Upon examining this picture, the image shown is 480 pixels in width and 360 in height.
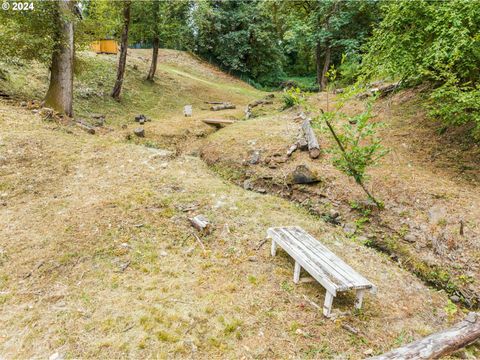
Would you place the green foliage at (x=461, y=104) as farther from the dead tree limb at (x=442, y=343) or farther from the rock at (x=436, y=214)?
the dead tree limb at (x=442, y=343)

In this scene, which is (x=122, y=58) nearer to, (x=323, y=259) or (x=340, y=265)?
(x=323, y=259)

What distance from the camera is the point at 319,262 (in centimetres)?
354

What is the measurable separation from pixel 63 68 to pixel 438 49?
30.4ft

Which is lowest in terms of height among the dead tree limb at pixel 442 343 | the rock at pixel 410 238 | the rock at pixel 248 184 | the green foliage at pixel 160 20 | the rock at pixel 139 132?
the dead tree limb at pixel 442 343

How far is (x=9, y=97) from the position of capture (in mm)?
8742

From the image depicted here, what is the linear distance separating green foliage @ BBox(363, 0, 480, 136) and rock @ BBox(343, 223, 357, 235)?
9.45ft

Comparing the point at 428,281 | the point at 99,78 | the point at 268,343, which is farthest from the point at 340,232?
the point at 99,78

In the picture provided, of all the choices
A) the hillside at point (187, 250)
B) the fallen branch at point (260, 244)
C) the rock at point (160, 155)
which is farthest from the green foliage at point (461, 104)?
the rock at point (160, 155)

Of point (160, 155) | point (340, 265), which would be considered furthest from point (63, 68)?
point (340, 265)

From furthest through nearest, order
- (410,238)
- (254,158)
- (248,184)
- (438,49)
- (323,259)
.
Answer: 1. (254,158)
2. (248,184)
3. (438,49)
4. (410,238)
5. (323,259)

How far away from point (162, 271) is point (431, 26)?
22.0ft

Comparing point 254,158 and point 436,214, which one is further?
point 254,158

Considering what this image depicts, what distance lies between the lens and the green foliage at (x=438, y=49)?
562cm

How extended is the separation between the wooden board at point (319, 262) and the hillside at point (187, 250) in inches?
14.0
